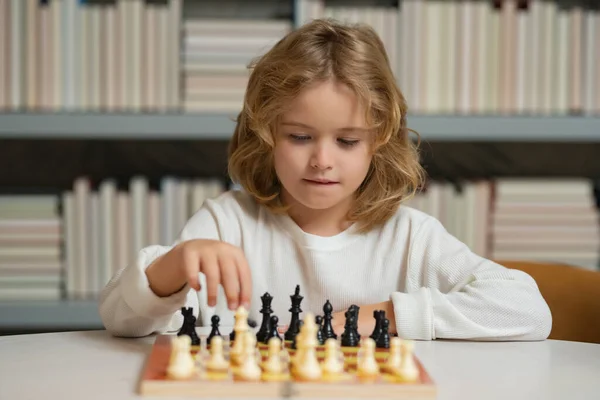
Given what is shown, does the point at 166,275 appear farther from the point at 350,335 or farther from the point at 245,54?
the point at 245,54

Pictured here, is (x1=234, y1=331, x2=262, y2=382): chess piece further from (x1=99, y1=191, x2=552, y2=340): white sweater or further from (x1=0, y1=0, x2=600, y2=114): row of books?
(x1=0, y1=0, x2=600, y2=114): row of books

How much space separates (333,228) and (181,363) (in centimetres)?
74

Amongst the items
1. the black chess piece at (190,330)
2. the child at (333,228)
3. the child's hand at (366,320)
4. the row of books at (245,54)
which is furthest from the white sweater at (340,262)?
the row of books at (245,54)

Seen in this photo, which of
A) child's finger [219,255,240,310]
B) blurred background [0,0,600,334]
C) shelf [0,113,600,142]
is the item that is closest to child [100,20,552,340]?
child's finger [219,255,240,310]

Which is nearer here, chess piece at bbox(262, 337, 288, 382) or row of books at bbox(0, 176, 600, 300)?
chess piece at bbox(262, 337, 288, 382)

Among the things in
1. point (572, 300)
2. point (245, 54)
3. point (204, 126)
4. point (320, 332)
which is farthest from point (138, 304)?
point (245, 54)

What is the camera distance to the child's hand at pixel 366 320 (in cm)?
120

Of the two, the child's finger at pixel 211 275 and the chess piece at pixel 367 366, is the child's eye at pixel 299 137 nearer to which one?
the child's finger at pixel 211 275

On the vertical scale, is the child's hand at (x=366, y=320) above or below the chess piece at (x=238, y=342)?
below

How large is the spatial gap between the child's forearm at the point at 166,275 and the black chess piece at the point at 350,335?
0.80ft

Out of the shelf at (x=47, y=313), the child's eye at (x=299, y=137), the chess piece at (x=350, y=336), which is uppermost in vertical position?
the child's eye at (x=299, y=137)

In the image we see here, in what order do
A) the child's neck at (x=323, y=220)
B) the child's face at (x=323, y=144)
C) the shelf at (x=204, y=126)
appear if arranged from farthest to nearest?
the shelf at (x=204, y=126) < the child's neck at (x=323, y=220) < the child's face at (x=323, y=144)

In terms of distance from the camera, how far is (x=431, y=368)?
977 millimetres

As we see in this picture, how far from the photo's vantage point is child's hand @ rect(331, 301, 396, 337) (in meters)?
1.20
